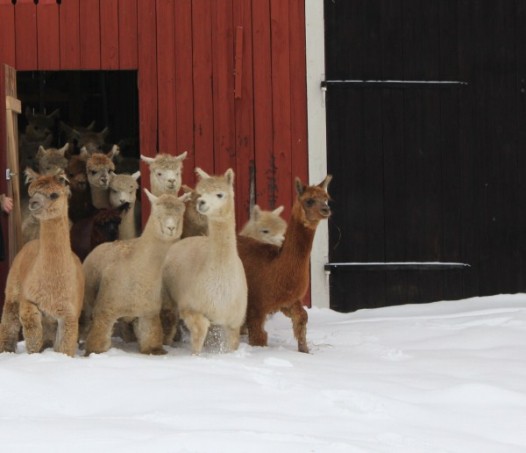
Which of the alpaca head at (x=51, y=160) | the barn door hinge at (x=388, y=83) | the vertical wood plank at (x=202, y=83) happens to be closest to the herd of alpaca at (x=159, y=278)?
the alpaca head at (x=51, y=160)

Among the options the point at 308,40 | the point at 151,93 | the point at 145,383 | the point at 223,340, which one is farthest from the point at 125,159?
the point at 145,383

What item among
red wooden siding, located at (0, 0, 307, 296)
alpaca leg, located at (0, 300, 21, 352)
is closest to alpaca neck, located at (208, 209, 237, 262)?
alpaca leg, located at (0, 300, 21, 352)

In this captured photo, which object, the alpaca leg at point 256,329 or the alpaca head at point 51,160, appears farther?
the alpaca head at point 51,160

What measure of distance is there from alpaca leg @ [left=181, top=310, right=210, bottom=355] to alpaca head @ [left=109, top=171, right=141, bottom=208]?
2.23 meters

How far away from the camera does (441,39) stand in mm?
11188

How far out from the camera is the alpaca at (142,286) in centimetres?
814

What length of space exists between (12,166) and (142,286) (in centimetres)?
231

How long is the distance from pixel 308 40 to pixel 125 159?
3103 mm

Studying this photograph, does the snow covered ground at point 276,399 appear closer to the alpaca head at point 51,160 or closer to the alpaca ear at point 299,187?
the alpaca ear at point 299,187

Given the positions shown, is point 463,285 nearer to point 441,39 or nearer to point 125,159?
point 441,39

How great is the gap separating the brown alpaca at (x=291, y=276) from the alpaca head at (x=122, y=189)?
1737mm

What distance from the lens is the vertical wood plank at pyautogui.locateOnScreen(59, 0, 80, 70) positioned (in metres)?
10.7

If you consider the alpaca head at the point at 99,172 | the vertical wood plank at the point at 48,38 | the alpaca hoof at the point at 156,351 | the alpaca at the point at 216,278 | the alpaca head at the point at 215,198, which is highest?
the vertical wood plank at the point at 48,38

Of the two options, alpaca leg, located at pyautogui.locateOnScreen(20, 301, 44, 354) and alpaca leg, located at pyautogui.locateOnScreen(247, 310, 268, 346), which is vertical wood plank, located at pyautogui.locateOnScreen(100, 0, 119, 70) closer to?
alpaca leg, located at pyautogui.locateOnScreen(247, 310, 268, 346)
